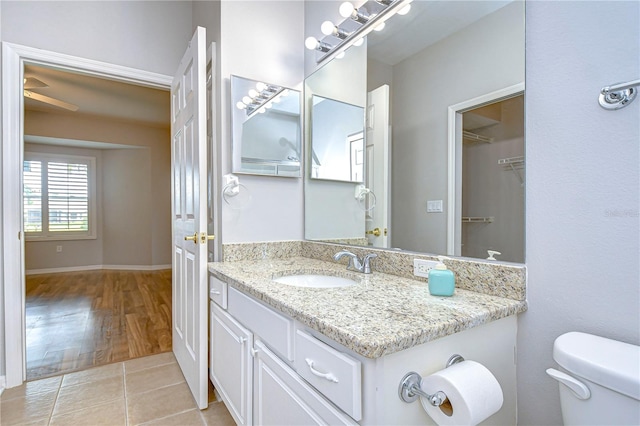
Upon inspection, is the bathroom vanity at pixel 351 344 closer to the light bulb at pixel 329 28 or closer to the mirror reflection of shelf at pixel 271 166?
the mirror reflection of shelf at pixel 271 166

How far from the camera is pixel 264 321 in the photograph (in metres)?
1.12

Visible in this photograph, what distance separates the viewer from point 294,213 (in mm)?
2059

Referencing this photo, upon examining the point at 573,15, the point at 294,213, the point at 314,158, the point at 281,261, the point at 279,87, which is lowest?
the point at 281,261

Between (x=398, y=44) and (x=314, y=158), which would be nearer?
(x=398, y=44)

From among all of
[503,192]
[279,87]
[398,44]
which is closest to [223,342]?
[503,192]

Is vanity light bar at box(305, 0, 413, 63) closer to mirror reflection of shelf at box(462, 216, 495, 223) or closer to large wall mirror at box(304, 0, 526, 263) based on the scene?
large wall mirror at box(304, 0, 526, 263)

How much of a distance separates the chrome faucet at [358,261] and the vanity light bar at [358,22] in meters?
1.11

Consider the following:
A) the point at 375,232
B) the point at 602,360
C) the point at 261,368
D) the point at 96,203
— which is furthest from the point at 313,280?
the point at 96,203

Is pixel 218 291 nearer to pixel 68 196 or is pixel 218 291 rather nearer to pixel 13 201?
pixel 13 201

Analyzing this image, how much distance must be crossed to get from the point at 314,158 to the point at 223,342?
1.18 meters

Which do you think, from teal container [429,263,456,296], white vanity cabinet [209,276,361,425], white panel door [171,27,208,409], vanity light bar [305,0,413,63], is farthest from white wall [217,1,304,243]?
teal container [429,263,456,296]

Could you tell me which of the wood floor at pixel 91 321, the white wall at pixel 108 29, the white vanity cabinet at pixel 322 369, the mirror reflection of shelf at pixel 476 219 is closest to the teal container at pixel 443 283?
the white vanity cabinet at pixel 322 369

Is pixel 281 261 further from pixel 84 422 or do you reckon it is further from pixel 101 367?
pixel 101 367

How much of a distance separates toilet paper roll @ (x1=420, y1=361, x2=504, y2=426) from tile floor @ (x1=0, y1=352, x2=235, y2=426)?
1.28 m
